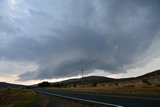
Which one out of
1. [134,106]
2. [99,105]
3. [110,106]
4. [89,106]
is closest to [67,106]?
[89,106]

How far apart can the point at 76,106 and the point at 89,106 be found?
5.95 feet

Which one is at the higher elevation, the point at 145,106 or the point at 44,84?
the point at 44,84

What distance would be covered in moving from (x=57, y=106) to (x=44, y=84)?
6228 inches

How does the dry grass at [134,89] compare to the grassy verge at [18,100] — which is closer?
the dry grass at [134,89]

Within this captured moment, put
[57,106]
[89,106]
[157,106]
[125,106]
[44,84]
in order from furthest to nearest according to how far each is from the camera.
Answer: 1. [44,84]
2. [57,106]
3. [89,106]
4. [125,106]
5. [157,106]

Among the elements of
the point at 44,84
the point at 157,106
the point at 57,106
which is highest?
the point at 44,84

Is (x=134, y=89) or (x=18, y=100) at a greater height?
(x=134, y=89)

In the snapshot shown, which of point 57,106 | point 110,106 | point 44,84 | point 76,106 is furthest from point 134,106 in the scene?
point 44,84

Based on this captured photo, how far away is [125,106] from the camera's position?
55.8ft

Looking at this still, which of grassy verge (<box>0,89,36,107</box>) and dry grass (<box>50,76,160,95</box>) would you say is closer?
dry grass (<box>50,76,160,95</box>)

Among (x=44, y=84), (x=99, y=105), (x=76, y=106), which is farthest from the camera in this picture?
(x=44, y=84)

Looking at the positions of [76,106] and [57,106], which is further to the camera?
[57,106]

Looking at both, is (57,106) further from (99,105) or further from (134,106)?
(134,106)

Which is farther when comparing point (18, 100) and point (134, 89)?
point (18, 100)
